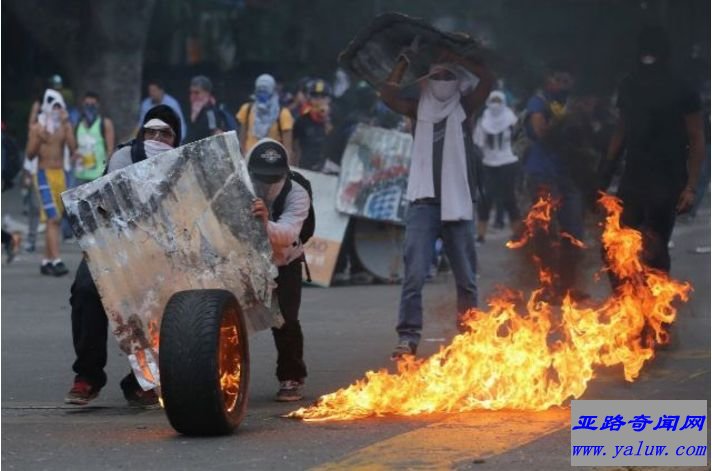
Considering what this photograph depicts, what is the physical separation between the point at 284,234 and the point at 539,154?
429 centimetres

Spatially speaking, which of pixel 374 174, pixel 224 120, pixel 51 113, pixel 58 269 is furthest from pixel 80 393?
pixel 51 113

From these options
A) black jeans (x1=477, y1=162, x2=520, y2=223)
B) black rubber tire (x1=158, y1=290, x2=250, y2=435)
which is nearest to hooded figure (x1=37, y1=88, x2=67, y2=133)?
black jeans (x1=477, y1=162, x2=520, y2=223)

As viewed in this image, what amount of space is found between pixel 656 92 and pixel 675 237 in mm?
7753

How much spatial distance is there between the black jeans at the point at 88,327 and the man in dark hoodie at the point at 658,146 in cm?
333

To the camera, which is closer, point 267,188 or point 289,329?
point 267,188

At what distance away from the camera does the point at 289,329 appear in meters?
8.52

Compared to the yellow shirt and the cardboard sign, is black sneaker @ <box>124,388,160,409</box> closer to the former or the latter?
the cardboard sign

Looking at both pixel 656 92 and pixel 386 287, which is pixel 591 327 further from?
pixel 386 287

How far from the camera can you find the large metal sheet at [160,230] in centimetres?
768

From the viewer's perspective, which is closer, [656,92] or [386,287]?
[656,92]

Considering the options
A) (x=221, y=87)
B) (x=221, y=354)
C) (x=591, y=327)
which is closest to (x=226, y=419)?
(x=221, y=354)

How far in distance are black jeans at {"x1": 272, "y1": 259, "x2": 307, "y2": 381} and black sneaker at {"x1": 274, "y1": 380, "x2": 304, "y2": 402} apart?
0.02m

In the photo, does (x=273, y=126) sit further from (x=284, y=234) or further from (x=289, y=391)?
(x=284, y=234)

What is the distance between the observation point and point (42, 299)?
1331 centimetres
